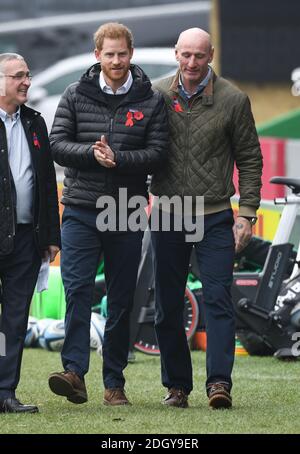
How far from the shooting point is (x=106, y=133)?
26.6 ft

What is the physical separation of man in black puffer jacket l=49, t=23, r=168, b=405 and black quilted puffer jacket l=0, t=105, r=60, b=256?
0.08m

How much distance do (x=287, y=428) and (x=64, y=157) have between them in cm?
186

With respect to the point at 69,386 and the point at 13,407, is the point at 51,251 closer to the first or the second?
the point at 69,386

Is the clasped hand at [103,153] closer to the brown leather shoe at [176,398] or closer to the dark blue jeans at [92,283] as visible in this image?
the dark blue jeans at [92,283]

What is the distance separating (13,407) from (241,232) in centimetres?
154

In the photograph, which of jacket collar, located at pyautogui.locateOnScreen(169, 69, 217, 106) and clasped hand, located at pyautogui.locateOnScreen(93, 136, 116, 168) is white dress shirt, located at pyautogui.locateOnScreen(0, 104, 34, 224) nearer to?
clasped hand, located at pyautogui.locateOnScreen(93, 136, 116, 168)

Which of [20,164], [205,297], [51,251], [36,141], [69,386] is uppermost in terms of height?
[36,141]

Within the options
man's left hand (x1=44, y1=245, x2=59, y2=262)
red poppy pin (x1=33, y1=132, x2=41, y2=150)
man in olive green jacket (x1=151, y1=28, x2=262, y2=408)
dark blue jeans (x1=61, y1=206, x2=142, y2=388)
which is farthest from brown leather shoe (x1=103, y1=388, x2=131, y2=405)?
red poppy pin (x1=33, y1=132, x2=41, y2=150)

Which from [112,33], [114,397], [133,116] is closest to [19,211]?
[133,116]

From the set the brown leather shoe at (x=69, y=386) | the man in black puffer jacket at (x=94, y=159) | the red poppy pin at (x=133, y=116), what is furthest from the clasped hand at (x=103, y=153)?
the brown leather shoe at (x=69, y=386)

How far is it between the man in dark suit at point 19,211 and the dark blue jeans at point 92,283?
0.37 ft

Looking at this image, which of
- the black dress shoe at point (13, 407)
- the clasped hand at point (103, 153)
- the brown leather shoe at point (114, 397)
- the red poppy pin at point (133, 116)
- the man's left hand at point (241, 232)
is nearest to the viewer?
the clasped hand at point (103, 153)

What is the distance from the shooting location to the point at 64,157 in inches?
317

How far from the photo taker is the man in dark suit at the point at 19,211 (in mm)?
7965
